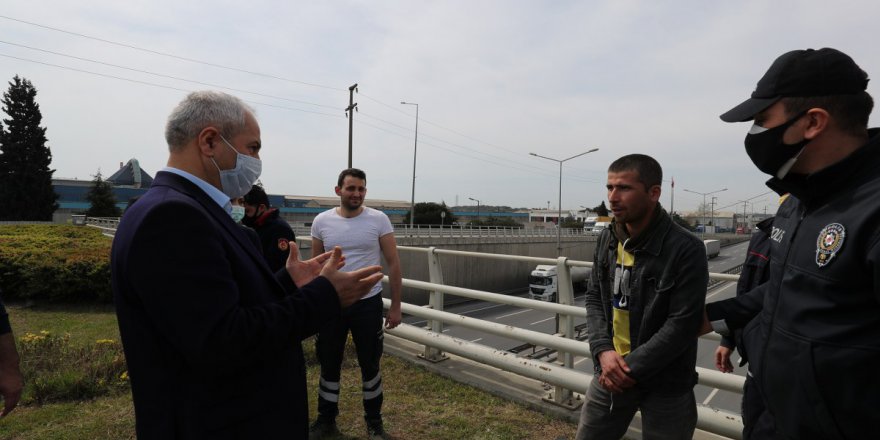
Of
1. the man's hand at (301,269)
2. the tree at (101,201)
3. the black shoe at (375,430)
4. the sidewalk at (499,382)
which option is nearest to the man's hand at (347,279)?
the man's hand at (301,269)

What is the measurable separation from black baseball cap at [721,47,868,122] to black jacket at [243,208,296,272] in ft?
10.2

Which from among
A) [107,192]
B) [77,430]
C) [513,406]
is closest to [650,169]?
[513,406]

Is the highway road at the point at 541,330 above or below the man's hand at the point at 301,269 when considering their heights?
below

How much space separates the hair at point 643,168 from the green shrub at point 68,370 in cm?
465

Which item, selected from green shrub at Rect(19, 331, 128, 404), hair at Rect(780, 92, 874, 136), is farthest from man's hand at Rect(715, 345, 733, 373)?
green shrub at Rect(19, 331, 128, 404)

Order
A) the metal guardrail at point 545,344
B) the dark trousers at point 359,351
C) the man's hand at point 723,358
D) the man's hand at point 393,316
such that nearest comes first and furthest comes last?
1. the man's hand at point 723,358
2. the metal guardrail at point 545,344
3. the dark trousers at point 359,351
4. the man's hand at point 393,316

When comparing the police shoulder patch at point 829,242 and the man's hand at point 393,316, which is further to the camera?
the man's hand at point 393,316

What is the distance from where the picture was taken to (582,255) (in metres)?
49.4

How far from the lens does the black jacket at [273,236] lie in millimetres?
3740

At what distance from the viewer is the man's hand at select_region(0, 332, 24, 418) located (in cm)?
231

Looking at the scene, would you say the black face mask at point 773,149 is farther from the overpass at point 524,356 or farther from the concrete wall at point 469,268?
the concrete wall at point 469,268

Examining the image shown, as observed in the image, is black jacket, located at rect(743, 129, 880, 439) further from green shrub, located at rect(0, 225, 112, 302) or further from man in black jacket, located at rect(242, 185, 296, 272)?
green shrub, located at rect(0, 225, 112, 302)

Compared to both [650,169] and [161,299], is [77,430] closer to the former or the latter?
[161,299]

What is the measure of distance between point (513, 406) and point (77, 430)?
3.41 m
